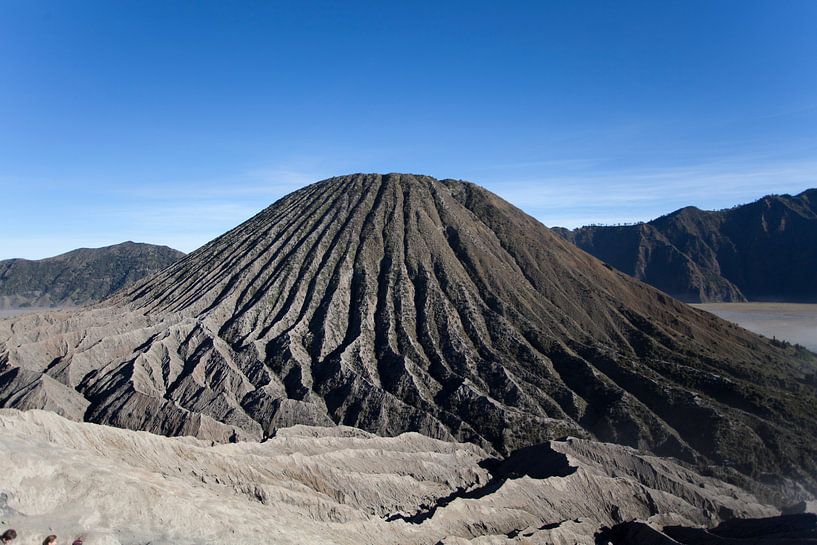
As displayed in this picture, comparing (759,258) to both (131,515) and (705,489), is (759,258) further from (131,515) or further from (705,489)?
(131,515)

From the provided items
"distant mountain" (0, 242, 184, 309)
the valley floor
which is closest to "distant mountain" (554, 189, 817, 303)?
the valley floor

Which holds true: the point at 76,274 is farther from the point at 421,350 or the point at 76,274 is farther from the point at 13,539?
the point at 13,539

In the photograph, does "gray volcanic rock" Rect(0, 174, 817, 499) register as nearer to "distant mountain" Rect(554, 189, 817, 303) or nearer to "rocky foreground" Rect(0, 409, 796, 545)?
"rocky foreground" Rect(0, 409, 796, 545)

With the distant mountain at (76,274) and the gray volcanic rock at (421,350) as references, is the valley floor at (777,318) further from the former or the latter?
the distant mountain at (76,274)

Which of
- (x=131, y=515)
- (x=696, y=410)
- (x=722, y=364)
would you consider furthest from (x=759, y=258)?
(x=131, y=515)

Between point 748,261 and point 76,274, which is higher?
point 76,274

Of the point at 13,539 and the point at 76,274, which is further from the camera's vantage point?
the point at 76,274

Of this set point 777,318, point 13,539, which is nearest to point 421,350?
point 13,539
